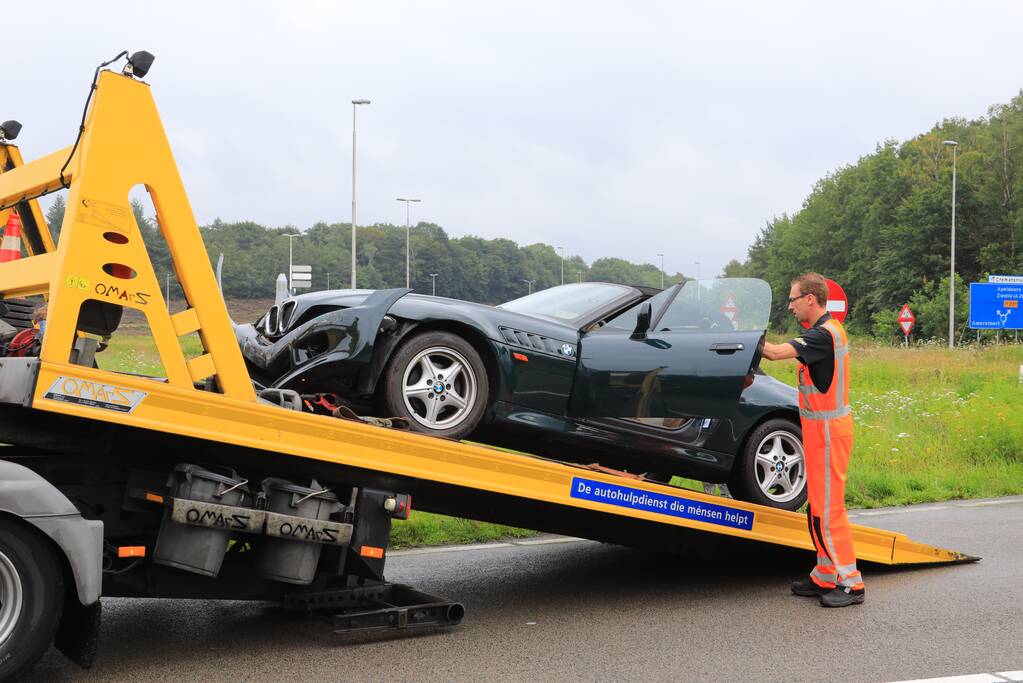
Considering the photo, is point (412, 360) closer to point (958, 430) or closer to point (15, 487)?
point (15, 487)

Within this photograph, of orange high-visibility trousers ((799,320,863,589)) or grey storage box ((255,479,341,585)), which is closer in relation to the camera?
grey storage box ((255,479,341,585))

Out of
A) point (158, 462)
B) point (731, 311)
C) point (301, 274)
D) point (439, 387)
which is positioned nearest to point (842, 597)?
point (731, 311)

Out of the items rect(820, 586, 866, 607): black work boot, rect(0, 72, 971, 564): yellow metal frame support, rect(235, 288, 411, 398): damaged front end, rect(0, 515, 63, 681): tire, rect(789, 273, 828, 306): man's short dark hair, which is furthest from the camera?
rect(789, 273, 828, 306): man's short dark hair

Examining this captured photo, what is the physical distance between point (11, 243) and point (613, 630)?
3.69m

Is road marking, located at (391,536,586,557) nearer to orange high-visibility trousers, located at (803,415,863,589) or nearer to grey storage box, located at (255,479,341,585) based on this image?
orange high-visibility trousers, located at (803,415,863,589)

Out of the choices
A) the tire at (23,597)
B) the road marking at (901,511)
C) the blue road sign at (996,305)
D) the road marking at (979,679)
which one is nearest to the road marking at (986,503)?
the road marking at (901,511)

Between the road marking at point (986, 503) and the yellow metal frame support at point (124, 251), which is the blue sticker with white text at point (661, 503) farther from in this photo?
the road marking at point (986, 503)

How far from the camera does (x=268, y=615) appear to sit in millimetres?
5445

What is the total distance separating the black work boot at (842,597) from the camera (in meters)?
5.69

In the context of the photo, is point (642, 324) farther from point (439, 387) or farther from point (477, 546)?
point (477, 546)

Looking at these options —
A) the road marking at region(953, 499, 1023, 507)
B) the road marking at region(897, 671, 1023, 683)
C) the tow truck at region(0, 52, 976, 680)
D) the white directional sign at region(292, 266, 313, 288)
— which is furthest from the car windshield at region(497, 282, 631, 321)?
the white directional sign at region(292, 266, 313, 288)

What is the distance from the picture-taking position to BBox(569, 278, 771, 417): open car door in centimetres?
587

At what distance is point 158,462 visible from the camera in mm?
4453

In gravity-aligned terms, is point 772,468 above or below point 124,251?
below
